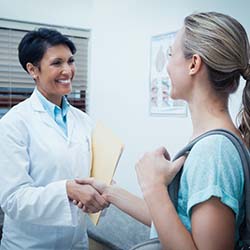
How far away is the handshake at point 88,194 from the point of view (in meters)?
1.24

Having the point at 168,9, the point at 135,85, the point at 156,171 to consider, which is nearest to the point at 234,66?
the point at 156,171

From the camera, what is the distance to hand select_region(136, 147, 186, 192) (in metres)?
0.80

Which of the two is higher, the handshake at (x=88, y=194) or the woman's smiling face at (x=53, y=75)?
the woman's smiling face at (x=53, y=75)

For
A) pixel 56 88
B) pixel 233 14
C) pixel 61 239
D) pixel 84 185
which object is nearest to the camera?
pixel 84 185

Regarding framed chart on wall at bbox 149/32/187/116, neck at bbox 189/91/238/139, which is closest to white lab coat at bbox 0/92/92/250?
neck at bbox 189/91/238/139

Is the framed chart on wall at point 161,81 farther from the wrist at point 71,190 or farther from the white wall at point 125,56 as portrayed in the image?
the wrist at point 71,190

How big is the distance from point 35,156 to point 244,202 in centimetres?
84

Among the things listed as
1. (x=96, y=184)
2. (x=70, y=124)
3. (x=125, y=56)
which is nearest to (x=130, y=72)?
(x=125, y=56)

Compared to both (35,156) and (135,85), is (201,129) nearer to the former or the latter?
(35,156)

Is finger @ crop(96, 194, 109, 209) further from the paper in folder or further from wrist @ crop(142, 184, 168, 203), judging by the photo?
wrist @ crop(142, 184, 168, 203)

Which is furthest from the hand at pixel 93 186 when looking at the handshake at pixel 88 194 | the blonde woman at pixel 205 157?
the blonde woman at pixel 205 157

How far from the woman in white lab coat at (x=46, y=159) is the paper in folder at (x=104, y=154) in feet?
0.19

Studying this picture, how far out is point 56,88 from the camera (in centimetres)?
157

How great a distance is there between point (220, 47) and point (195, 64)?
67 mm
